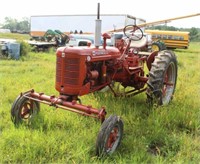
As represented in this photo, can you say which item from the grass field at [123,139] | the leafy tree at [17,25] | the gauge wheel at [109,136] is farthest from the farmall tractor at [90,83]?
the leafy tree at [17,25]

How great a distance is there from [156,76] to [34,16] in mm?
26275

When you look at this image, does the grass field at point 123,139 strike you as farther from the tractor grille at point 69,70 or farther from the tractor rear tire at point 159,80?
the tractor grille at point 69,70

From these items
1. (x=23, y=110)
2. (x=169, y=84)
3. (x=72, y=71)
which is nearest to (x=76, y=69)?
(x=72, y=71)

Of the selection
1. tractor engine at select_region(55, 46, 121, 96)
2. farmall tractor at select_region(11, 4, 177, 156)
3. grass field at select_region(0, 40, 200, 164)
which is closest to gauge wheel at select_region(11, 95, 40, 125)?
farmall tractor at select_region(11, 4, 177, 156)

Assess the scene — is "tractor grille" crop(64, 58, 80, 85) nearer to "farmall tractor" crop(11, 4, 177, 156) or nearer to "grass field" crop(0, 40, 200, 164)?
"farmall tractor" crop(11, 4, 177, 156)

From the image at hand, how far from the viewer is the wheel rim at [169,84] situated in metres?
5.28

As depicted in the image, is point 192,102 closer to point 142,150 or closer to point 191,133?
point 191,133

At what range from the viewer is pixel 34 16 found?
94.7 ft

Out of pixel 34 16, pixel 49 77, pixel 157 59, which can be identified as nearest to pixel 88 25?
pixel 34 16

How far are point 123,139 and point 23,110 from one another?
1.54 m

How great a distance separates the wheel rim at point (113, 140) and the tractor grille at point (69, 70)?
829mm

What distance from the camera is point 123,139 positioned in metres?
3.65

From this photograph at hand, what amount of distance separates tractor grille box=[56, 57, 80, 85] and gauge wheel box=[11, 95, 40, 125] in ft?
2.24

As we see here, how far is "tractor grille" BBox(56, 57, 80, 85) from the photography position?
3.66 metres
